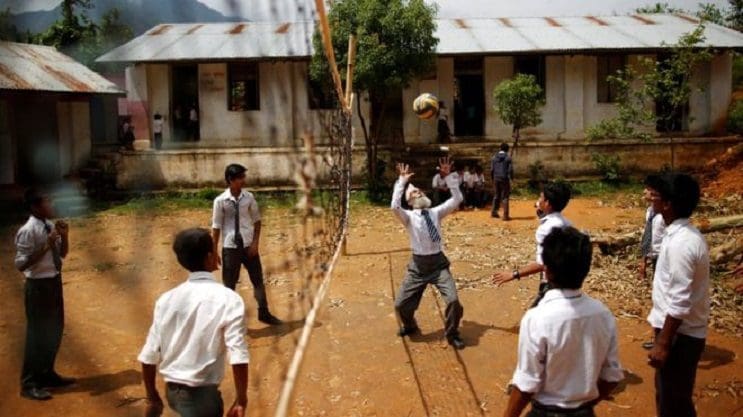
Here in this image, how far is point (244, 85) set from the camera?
17828mm

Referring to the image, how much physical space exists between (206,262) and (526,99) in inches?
498

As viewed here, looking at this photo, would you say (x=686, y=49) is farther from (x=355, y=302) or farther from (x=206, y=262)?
(x=206, y=262)

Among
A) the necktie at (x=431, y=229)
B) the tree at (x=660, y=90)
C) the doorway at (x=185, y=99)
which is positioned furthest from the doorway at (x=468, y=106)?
the necktie at (x=431, y=229)

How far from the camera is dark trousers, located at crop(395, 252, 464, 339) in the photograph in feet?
18.5

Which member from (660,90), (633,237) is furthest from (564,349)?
(660,90)

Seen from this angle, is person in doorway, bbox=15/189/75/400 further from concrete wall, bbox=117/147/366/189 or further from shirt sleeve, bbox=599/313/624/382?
concrete wall, bbox=117/147/366/189

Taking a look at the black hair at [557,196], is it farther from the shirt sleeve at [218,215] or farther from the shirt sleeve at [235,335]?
the shirt sleeve at [218,215]

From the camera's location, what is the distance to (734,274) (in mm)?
7117

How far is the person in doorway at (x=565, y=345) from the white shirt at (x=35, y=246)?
371 centimetres

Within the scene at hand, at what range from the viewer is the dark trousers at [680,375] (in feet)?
10.8

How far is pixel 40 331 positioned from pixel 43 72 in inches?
129

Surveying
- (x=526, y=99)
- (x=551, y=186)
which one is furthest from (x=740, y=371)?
(x=526, y=99)

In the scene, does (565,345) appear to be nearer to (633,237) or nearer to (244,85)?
(633,237)

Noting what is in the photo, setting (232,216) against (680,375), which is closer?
(680,375)
